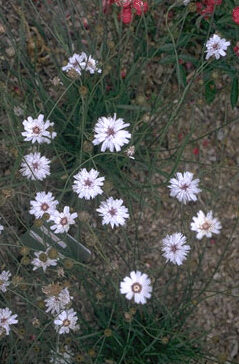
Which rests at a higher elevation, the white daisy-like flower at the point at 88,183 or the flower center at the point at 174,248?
the white daisy-like flower at the point at 88,183

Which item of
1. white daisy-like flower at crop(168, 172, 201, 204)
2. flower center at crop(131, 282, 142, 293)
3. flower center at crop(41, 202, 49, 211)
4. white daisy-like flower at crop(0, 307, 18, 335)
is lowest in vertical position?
white daisy-like flower at crop(0, 307, 18, 335)

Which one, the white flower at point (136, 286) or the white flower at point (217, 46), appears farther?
the white flower at point (217, 46)

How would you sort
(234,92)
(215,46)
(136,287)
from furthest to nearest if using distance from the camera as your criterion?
(234,92) < (215,46) < (136,287)

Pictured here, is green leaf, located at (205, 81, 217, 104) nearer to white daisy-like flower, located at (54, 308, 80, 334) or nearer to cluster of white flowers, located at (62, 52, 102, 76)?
cluster of white flowers, located at (62, 52, 102, 76)

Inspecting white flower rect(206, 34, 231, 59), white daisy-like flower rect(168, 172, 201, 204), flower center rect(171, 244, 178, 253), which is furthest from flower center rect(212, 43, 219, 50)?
flower center rect(171, 244, 178, 253)

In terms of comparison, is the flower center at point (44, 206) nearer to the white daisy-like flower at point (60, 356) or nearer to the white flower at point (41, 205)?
the white flower at point (41, 205)

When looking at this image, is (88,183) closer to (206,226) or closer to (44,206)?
(44,206)

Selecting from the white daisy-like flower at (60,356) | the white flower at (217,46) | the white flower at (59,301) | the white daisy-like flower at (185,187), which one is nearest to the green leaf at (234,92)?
the white flower at (217,46)

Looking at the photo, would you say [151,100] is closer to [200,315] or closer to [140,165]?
[140,165]

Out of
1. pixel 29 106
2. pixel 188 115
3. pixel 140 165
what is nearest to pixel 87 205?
pixel 140 165

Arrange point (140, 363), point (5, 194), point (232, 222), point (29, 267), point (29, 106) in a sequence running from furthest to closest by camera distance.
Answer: point (232, 222) → point (29, 267) → point (29, 106) → point (140, 363) → point (5, 194)

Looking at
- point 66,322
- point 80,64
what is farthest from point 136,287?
point 80,64
